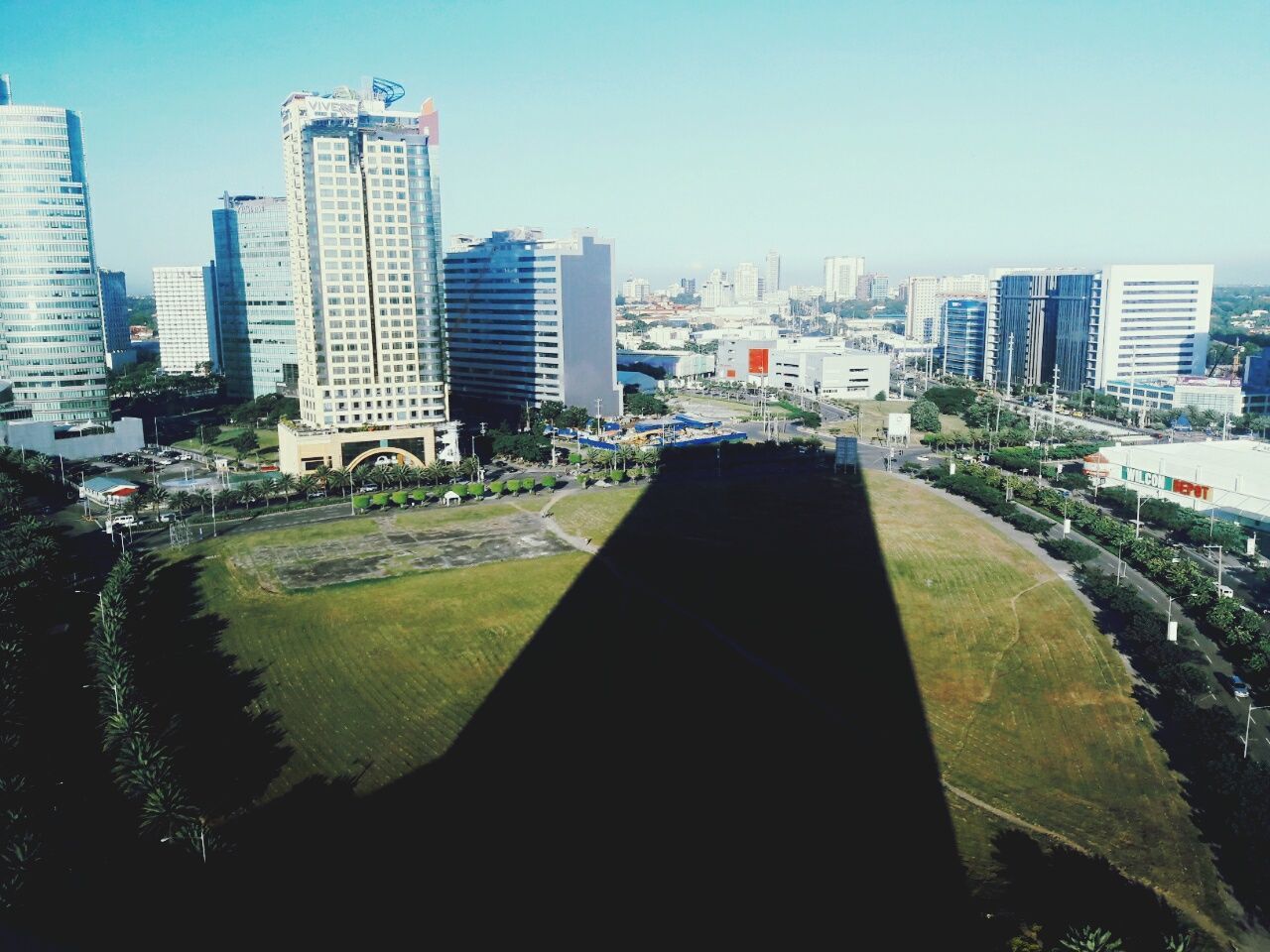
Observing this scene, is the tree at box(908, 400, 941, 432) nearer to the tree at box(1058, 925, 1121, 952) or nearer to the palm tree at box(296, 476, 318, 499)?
the palm tree at box(296, 476, 318, 499)

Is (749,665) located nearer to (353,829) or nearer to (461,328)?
(353,829)

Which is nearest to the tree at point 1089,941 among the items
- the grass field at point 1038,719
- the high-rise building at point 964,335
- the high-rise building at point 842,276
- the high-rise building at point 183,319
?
the grass field at point 1038,719

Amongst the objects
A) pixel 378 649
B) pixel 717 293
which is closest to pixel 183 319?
pixel 378 649

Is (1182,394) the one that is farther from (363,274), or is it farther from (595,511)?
(363,274)

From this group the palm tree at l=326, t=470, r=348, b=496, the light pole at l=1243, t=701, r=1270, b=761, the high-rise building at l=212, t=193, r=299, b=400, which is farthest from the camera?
the high-rise building at l=212, t=193, r=299, b=400

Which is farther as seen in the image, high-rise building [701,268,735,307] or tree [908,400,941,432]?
high-rise building [701,268,735,307]

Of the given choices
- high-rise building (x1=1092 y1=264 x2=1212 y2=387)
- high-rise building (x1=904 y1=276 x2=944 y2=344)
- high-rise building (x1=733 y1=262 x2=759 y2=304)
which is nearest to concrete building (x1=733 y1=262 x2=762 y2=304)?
high-rise building (x1=733 y1=262 x2=759 y2=304)
